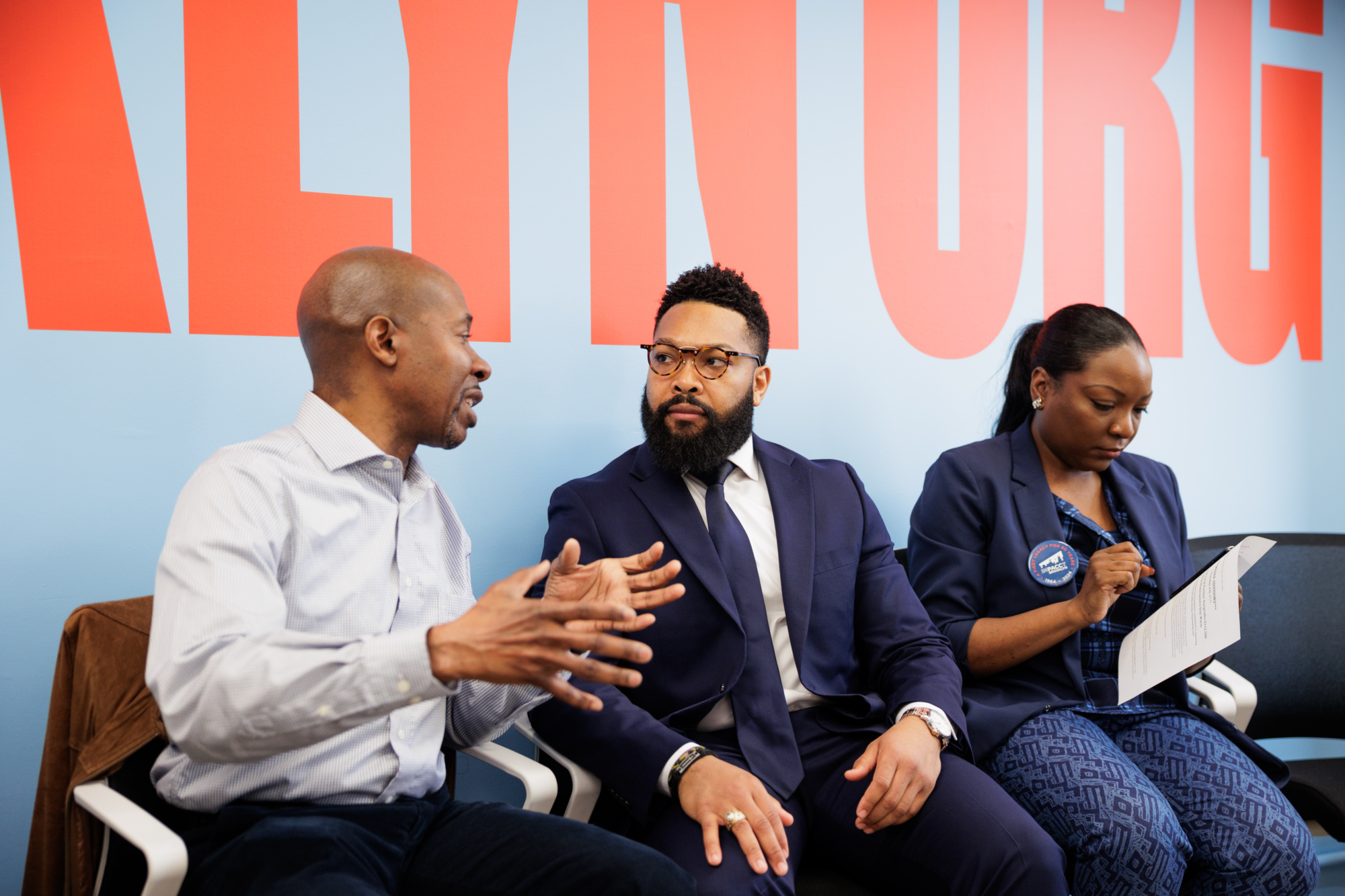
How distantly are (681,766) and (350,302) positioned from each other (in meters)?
1.10

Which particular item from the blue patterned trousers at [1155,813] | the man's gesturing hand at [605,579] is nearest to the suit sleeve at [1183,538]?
the blue patterned trousers at [1155,813]

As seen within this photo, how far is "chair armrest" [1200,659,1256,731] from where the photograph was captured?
2.40m

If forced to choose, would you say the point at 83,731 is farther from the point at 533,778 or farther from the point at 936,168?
→ the point at 936,168

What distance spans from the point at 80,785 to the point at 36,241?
1.23 meters

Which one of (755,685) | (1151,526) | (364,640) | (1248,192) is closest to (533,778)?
(755,685)

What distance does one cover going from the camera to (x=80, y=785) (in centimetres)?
155

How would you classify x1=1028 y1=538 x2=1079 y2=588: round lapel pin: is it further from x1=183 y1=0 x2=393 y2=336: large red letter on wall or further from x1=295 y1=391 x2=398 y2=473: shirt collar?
x1=183 y1=0 x2=393 y2=336: large red letter on wall

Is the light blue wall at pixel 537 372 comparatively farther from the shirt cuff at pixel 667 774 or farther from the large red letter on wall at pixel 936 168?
the shirt cuff at pixel 667 774

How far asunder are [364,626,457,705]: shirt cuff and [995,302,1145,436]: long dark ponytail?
6.19 feet

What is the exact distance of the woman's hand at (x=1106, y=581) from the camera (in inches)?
82.2

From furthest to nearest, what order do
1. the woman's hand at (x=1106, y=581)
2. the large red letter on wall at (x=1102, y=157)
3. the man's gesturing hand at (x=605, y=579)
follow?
the large red letter on wall at (x=1102, y=157)
the woman's hand at (x=1106, y=581)
the man's gesturing hand at (x=605, y=579)

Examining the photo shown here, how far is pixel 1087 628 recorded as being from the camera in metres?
2.28

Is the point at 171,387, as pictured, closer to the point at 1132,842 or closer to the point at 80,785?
the point at 80,785

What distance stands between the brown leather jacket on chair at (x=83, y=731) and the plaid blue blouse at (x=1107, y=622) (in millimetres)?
2080
